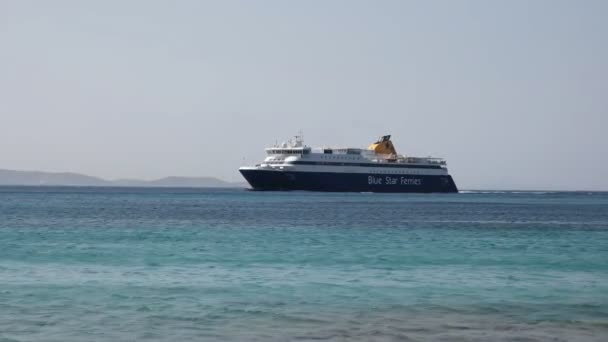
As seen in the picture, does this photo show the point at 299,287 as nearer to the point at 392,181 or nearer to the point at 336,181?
the point at 336,181

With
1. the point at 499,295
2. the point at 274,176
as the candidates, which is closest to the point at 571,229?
the point at 499,295

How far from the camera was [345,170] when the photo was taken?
116m

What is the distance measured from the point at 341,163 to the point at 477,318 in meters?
99.6

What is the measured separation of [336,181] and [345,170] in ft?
6.76

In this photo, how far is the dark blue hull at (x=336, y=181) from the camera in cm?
11288

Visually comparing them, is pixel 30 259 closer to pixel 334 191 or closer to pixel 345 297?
pixel 345 297

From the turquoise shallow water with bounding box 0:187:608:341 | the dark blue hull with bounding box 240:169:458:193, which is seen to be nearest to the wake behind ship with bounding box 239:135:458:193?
the dark blue hull with bounding box 240:169:458:193

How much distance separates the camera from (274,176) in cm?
11344

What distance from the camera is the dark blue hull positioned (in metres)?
113

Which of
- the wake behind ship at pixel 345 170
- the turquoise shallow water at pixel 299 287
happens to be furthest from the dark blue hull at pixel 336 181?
the turquoise shallow water at pixel 299 287

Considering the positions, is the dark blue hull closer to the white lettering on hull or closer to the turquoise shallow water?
the white lettering on hull

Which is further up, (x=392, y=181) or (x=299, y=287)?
(x=392, y=181)

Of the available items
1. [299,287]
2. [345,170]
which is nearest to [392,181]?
[345,170]

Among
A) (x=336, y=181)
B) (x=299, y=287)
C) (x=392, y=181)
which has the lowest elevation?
(x=299, y=287)
